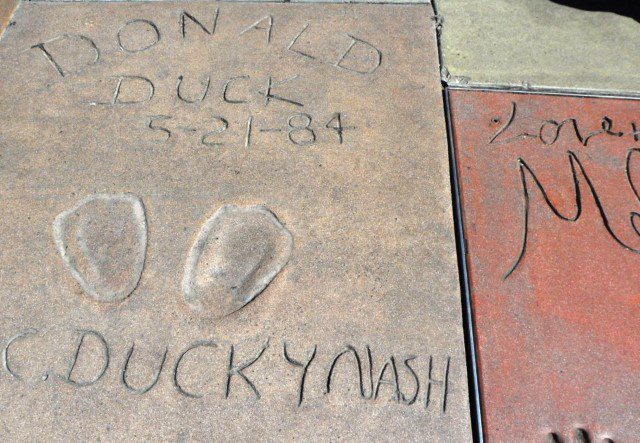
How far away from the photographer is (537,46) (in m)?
2.27

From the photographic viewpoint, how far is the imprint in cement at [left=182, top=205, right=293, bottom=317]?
1.65 metres

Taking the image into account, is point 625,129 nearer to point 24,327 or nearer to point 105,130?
point 105,130

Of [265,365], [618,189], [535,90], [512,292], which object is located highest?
[535,90]

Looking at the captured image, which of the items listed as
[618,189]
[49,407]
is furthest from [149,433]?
[618,189]

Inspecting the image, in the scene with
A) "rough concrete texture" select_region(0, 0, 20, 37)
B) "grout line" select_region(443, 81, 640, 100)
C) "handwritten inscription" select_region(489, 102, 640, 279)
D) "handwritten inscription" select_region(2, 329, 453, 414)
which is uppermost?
"rough concrete texture" select_region(0, 0, 20, 37)

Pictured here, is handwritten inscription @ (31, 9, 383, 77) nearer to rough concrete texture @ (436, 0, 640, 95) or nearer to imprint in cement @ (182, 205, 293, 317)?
rough concrete texture @ (436, 0, 640, 95)

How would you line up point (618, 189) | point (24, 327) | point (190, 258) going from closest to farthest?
point (24, 327) → point (190, 258) → point (618, 189)

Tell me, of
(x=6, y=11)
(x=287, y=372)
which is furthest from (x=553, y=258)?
(x=6, y=11)

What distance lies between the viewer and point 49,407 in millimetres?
1486

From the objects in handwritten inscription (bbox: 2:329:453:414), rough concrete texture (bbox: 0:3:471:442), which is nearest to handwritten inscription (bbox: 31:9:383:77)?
rough concrete texture (bbox: 0:3:471:442)

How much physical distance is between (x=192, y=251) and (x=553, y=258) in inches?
44.4

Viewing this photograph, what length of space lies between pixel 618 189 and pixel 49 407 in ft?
6.16

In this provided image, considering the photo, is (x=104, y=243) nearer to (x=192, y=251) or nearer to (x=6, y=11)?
(x=192, y=251)

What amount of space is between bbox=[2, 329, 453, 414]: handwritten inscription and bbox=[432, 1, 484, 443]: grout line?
0.23 feet
